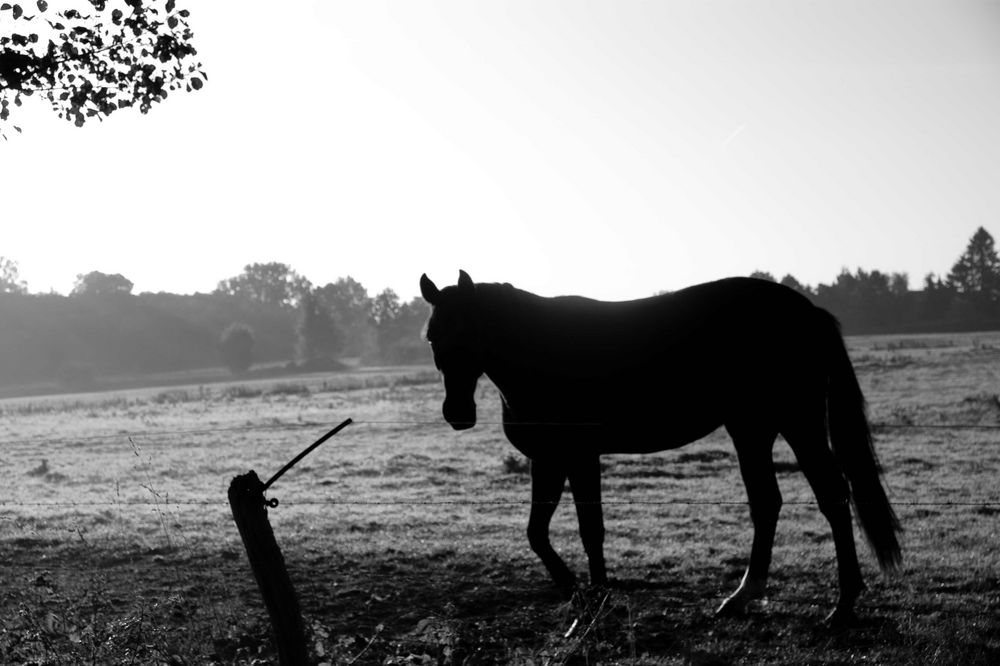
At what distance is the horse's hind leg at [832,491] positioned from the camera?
18.9ft

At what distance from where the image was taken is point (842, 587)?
574 centimetres

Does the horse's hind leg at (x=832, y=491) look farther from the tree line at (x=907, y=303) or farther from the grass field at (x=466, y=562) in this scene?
the tree line at (x=907, y=303)

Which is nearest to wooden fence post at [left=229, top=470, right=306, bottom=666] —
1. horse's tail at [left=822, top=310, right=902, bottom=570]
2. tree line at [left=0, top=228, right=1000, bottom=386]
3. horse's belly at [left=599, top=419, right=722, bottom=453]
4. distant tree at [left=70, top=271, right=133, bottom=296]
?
horse's belly at [left=599, top=419, right=722, bottom=453]

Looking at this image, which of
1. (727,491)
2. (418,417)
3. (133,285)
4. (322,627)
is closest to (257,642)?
(322,627)

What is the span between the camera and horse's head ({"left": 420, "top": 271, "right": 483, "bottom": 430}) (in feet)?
19.1

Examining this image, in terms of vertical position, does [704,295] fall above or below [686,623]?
above

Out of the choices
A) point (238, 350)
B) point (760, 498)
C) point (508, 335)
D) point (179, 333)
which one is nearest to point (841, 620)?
point (760, 498)

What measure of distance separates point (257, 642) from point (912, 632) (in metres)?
4.24

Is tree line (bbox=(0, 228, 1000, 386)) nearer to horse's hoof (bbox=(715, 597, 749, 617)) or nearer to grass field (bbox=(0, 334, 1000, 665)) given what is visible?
grass field (bbox=(0, 334, 1000, 665))

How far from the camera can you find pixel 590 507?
602cm

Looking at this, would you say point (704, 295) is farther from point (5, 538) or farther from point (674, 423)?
point (5, 538)

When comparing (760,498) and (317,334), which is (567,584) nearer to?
(760,498)

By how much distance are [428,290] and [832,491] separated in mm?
3139

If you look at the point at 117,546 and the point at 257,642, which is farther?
the point at 117,546
